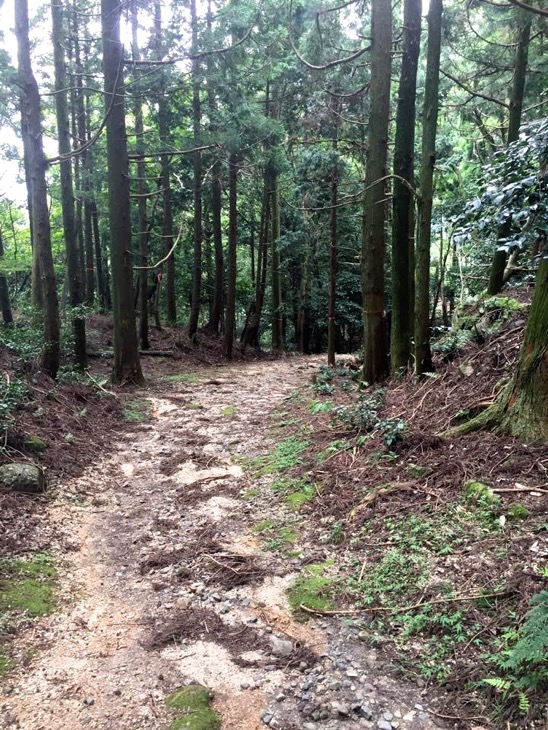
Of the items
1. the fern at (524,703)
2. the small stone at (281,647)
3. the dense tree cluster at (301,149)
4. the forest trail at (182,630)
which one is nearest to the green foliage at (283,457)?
the forest trail at (182,630)

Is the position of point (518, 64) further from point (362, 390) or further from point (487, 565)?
point (487, 565)

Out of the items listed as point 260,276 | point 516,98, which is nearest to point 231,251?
point 260,276

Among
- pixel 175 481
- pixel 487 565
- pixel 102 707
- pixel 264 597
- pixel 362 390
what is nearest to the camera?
pixel 102 707

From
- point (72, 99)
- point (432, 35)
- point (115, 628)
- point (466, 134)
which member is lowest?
point (115, 628)

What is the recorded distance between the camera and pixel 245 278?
26.8 m

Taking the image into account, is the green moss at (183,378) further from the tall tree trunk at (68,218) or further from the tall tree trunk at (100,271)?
the tall tree trunk at (100,271)

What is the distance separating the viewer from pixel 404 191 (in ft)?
26.0

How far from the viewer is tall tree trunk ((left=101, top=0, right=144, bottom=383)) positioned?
10.1 m

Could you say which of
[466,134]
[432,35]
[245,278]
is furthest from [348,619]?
[245,278]

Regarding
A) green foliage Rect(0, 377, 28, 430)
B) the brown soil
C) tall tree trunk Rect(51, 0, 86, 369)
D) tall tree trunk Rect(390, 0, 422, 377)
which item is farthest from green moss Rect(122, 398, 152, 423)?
tall tree trunk Rect(390, 0, 422, 377)

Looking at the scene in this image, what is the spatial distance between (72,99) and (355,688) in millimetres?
19671

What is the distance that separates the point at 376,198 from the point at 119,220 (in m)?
5.68

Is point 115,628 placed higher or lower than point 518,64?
lower

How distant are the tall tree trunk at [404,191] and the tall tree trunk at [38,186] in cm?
609
